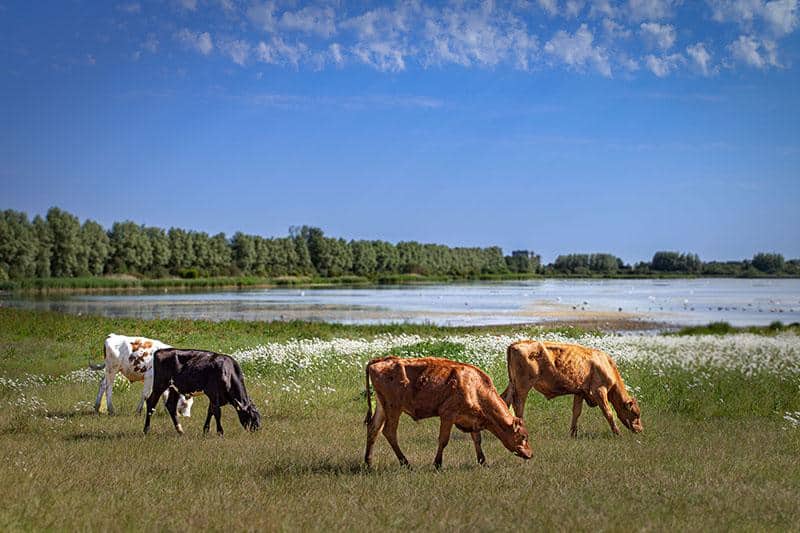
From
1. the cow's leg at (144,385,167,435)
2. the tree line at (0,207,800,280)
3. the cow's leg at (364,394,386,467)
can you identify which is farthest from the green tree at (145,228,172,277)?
the cow's leg at (364,394,386,467)

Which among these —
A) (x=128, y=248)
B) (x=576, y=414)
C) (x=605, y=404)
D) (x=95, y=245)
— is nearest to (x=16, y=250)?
(x=95, y=245)

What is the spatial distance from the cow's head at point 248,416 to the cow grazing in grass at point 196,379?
3cm

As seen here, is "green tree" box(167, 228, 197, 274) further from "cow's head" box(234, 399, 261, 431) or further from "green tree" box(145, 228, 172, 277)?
"cow's head" box(234, 399, 261, 431)

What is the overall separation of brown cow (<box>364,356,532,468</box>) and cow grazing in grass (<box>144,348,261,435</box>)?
4.08 meters

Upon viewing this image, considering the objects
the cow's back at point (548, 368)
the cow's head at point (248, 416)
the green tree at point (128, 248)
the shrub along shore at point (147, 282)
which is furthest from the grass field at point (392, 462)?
the green tree at point (128, 248)

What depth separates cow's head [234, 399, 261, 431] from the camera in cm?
1404

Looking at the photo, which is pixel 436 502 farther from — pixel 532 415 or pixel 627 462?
pixel 532 415

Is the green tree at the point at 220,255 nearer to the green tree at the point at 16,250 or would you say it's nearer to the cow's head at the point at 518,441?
the green tree at the point at 16,250

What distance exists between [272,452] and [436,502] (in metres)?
4.00

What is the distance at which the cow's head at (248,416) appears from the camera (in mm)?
14039

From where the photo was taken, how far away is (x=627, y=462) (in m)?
11.4

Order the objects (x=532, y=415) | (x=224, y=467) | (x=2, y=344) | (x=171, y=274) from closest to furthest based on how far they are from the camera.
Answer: (x=224, y=467), (x=532, y=415), (x=2, y=344), (x=171, y=274)

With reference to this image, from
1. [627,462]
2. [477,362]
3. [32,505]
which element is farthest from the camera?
[477,362]

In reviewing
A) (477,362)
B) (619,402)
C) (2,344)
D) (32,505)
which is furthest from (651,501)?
(2,344)
